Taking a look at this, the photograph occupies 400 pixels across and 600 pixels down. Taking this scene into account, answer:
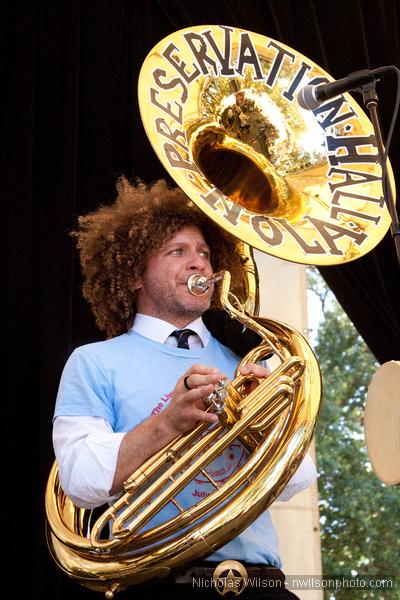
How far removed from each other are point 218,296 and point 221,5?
1344 millimetres

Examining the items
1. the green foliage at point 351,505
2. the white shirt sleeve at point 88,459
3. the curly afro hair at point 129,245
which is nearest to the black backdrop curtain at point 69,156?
the curly afro hair at point 129,245

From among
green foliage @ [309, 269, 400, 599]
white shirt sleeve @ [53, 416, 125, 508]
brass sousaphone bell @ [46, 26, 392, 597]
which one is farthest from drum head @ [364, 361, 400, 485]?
green foliage @ [309, 269, 400, 599]

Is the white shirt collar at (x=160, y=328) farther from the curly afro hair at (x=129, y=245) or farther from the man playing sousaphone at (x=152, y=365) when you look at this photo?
the curly afro hair at (x=129, y=245)

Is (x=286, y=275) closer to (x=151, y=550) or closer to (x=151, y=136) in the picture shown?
(x=151, y=136)

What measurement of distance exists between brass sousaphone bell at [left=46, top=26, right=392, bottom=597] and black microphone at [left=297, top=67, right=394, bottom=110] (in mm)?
328

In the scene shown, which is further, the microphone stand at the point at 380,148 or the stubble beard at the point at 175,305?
the stubble beard at the point at 175,305

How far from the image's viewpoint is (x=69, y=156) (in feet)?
9.51

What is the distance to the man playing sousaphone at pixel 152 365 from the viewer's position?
74.1 inches

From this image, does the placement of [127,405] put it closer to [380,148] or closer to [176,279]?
[176,279]

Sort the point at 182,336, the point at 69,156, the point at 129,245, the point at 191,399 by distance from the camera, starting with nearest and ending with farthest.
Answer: the point at 191,399, the point at 182,336, the point at 129,245, the point at 69,156

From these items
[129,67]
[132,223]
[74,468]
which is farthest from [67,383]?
[129,67]

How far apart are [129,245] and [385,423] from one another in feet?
3.20

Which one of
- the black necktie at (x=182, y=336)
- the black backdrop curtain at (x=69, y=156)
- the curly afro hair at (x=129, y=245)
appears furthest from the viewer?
the black backdrop curtain at (x=69, y=156)

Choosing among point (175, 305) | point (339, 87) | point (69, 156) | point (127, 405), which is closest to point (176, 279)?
point (175, 305)
